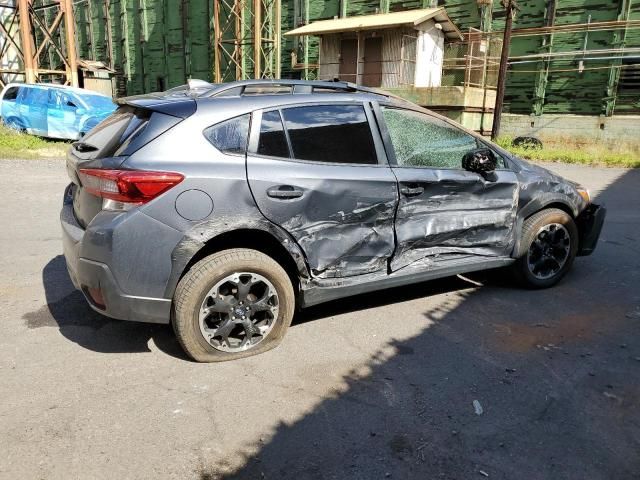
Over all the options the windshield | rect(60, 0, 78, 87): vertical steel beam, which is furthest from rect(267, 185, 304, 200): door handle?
rect(60, 0, 78, 87): vertical steel beam

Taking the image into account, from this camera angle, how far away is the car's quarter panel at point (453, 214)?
153 inches

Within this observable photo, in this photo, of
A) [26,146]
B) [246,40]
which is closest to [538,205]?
[26,146]

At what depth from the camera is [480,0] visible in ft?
71.8

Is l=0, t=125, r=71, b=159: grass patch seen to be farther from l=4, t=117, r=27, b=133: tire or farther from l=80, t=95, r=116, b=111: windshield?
l=80, t=95, r=116, b=111: windshield

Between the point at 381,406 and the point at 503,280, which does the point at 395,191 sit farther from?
the point at 503,280

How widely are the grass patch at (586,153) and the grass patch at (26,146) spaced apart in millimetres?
13673

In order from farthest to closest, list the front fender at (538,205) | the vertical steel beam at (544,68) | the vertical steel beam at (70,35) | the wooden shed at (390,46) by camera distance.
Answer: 1. the wooden shed at (390,46)
2. the vertical steel beam at (544,68)
3. the vertical steel beam at (70,35)
4. the front fender at (538,205)

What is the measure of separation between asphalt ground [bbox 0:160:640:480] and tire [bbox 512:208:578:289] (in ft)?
0.54

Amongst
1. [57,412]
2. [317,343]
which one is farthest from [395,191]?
[57,412]

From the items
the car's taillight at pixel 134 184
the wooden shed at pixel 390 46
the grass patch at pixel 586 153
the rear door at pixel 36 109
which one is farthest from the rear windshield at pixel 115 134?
the wooden shed at pixel 390 46

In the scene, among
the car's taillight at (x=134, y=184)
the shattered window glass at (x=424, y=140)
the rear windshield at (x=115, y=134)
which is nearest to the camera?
the car's taillight at (x=134, y=184)

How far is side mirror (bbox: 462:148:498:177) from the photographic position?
4.11m

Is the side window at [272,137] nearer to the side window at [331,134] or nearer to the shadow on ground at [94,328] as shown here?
the side window at [331,134]

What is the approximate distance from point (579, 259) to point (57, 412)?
5.30m
